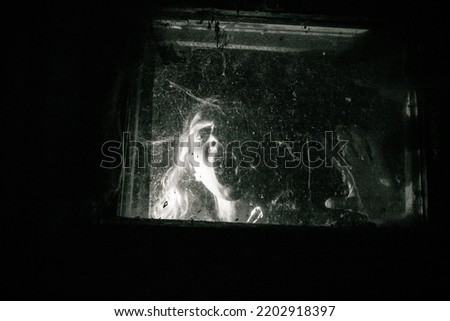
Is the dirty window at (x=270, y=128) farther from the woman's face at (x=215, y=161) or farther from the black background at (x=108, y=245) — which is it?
the black background at (x=108, y=245)

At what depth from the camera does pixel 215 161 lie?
1129 mm

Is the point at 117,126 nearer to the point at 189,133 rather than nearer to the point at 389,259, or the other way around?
the point at 189,133

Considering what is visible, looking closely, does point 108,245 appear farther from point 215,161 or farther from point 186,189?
point 215,161

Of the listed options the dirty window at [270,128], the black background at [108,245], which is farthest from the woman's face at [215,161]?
the black background at [108,245]

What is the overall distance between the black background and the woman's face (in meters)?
0.19

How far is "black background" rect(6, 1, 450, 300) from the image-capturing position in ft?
3.07

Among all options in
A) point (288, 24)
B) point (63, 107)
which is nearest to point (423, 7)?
point (288, 24)

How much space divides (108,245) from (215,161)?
42 cm

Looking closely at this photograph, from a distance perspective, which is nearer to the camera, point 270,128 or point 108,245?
point 108,245

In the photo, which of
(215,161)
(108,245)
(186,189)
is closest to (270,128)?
(215,161)

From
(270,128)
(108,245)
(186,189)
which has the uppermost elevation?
(270,128)

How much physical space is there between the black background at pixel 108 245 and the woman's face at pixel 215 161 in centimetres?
19

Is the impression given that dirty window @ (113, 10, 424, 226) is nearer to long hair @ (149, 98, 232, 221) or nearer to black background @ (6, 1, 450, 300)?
long hair @ (149, 98, 232, 221)

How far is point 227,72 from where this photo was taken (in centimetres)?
116
